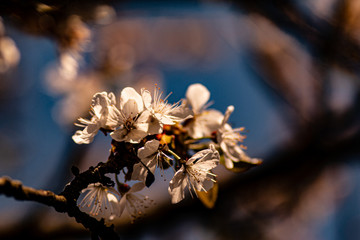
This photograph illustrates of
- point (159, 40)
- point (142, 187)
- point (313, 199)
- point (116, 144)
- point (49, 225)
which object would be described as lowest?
point (49, 225)

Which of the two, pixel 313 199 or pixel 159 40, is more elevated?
pixel 159 40

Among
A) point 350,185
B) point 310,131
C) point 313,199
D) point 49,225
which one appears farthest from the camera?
point 350,185

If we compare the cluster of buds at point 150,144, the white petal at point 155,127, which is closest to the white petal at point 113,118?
the cluster of buds at point 150,144

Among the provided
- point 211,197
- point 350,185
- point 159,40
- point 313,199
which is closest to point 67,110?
point 159,40

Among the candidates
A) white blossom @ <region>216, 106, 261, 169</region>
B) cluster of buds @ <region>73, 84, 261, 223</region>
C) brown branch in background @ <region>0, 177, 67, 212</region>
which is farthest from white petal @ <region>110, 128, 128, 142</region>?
white blossom @ <region>216, 106, 261, 169</region>

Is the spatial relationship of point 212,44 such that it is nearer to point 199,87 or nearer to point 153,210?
point 153,210

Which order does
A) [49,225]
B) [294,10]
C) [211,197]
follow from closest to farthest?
[211,197] → [294,10] → [49,225]

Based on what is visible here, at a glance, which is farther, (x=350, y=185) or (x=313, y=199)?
(x=350, y=185)
